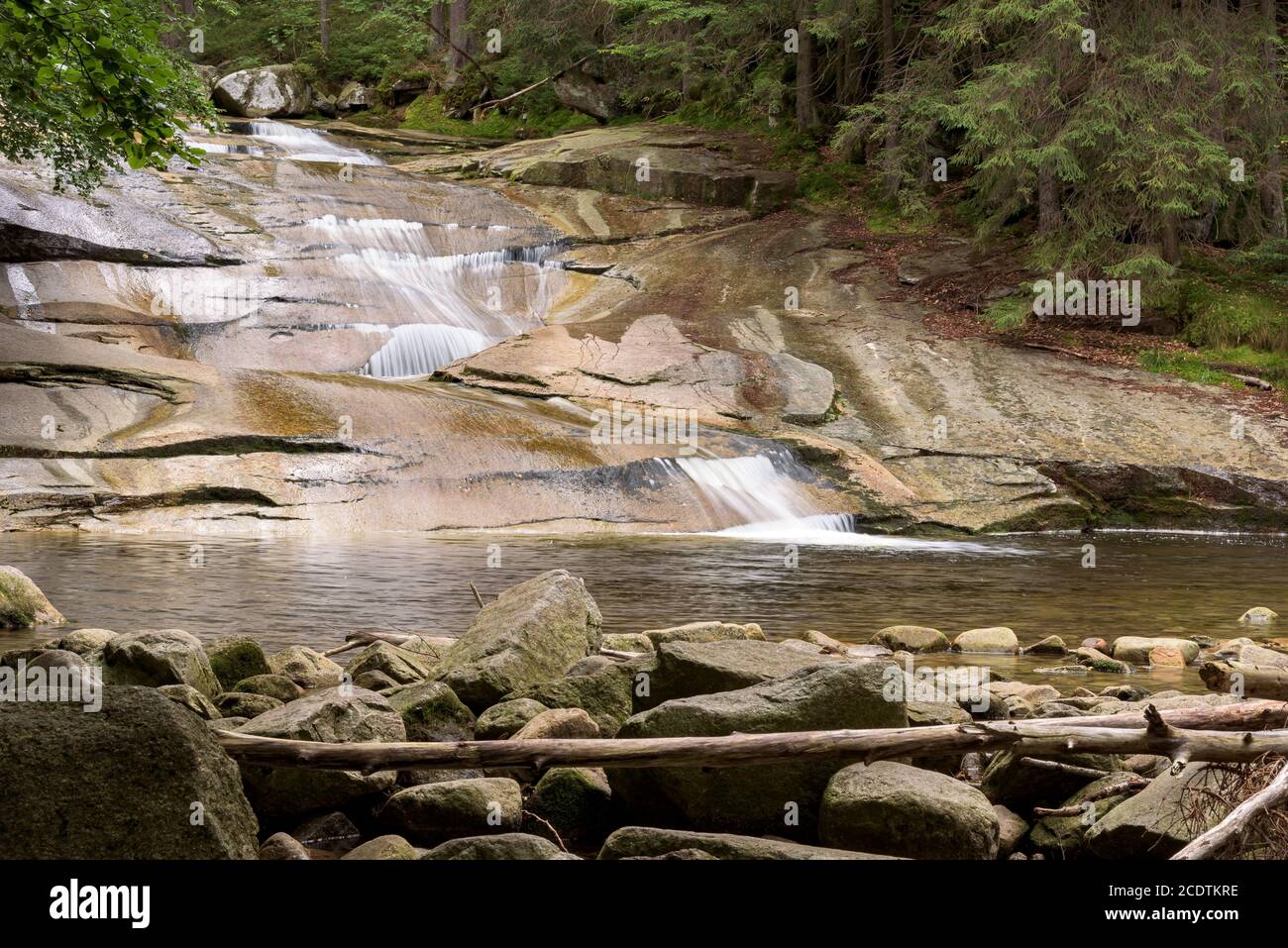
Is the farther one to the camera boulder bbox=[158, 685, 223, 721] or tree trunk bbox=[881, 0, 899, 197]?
tree trunk bbox=[881, 0, 899, 197]

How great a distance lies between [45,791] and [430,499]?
1045 centimetres

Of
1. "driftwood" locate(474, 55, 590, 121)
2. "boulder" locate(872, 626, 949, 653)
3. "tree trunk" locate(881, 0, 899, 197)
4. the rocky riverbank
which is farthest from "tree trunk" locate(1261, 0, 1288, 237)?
"driftwood" locate(474, 55, 590, 121)

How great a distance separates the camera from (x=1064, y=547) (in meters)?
14.3

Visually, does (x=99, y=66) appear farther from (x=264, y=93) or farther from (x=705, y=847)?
(x=264, y=93)

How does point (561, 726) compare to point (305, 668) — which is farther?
point (305, 668)

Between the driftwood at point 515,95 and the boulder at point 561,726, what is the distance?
96.7 feet

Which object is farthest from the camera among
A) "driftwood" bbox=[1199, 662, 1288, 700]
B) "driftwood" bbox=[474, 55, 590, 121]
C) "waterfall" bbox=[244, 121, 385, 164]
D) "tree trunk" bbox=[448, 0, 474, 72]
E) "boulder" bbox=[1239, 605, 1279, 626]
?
"tree trunk" bbox=[448, 0, 474, 72]

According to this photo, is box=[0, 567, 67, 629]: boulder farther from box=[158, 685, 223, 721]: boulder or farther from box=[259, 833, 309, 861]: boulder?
box=[259, 833, 309, 861]: boulder

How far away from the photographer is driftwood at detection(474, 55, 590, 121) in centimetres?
3206

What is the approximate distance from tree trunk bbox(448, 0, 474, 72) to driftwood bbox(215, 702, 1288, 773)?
3387 cm

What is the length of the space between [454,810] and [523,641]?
1.84 meters

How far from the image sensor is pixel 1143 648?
8.41 metres

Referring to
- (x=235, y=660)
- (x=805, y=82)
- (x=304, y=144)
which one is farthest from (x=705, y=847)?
(x=304, y=144)
